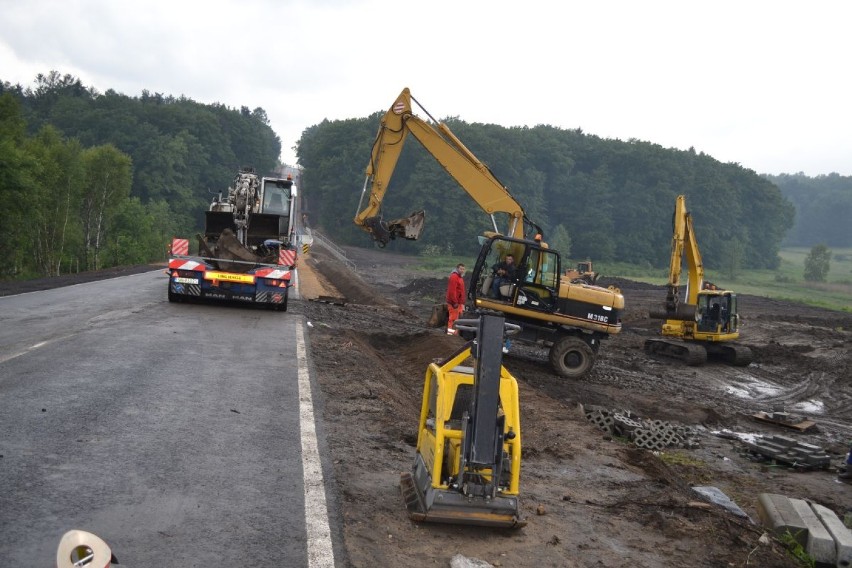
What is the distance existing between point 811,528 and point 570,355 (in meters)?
A: 10.9

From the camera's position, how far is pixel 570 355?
17781mm

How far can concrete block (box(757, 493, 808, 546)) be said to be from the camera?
6.91 m

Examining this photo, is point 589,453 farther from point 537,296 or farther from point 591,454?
point 537,296

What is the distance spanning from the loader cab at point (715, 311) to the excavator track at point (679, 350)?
78 cm

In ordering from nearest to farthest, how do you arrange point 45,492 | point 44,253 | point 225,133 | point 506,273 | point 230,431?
1. point 45,492
2. point 230,431
3. point 506,273
4. point 44,253
5. point 225,133

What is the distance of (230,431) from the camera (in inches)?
292

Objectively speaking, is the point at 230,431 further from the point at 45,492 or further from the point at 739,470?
the point at 739,470

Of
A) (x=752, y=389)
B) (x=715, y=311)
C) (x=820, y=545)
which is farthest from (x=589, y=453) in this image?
(x=715, y=311)

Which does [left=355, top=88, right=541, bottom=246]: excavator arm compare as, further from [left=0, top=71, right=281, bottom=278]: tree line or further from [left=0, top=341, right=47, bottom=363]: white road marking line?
[left=0, top=71, right=281, bottom=278]: tree line

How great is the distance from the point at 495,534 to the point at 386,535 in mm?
857

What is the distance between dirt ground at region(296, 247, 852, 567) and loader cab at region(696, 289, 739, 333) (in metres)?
1.59

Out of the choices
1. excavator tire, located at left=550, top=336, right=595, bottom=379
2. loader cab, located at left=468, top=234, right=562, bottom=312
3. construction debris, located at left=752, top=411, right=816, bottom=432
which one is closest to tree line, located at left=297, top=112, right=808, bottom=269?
excavator tire, located at left=550, top=336, right=595, bottom=379

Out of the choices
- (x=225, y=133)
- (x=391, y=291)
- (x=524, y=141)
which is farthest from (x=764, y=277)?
(x=225, y=133)

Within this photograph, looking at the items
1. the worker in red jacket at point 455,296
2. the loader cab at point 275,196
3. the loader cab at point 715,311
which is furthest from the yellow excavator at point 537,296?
the loader cab at point 715,311
